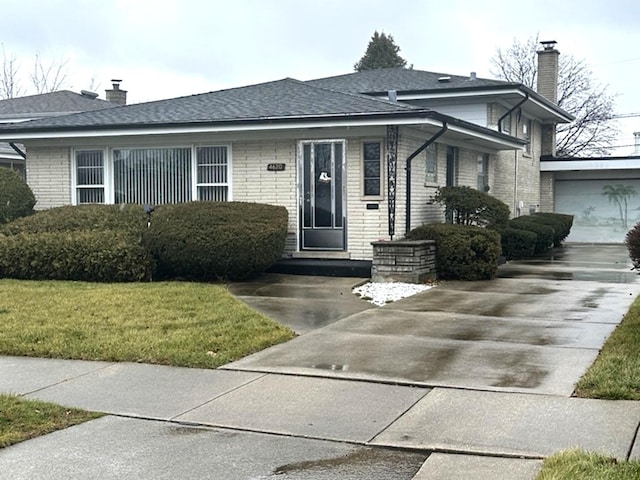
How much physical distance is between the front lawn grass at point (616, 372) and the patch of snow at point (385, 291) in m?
4.03

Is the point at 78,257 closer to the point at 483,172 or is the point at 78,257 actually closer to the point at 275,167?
the point at 275,167

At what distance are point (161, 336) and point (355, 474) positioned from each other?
4639 millimetres

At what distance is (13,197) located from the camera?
16125mm

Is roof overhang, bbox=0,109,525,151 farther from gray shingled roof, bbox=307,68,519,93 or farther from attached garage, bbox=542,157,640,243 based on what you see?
attached garage, bbox=542,157,640,243

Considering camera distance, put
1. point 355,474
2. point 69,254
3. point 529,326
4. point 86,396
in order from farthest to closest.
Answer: point 69,254 < point 529,326 < point 86,396 < point 355,474

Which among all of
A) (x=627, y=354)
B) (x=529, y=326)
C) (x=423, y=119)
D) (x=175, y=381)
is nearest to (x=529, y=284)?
(x=423, y=119)

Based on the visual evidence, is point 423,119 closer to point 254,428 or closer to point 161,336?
point 161,336

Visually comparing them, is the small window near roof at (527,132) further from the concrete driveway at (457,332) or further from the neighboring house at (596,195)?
the concrete driveway at (457,332)

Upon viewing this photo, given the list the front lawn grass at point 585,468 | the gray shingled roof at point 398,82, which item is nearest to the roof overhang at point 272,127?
the gray shingled roof at point 398,82

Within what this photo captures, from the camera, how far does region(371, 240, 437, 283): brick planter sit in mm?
13773

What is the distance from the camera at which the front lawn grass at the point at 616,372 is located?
248 inches

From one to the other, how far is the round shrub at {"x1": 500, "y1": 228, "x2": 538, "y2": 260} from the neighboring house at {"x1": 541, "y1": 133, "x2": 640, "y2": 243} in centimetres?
983

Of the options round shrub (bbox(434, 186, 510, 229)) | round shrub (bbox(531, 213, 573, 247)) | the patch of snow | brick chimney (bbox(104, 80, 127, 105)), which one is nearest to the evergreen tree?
brick chimney (bbox(104, 80, 127, 105))

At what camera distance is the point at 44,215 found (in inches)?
594
